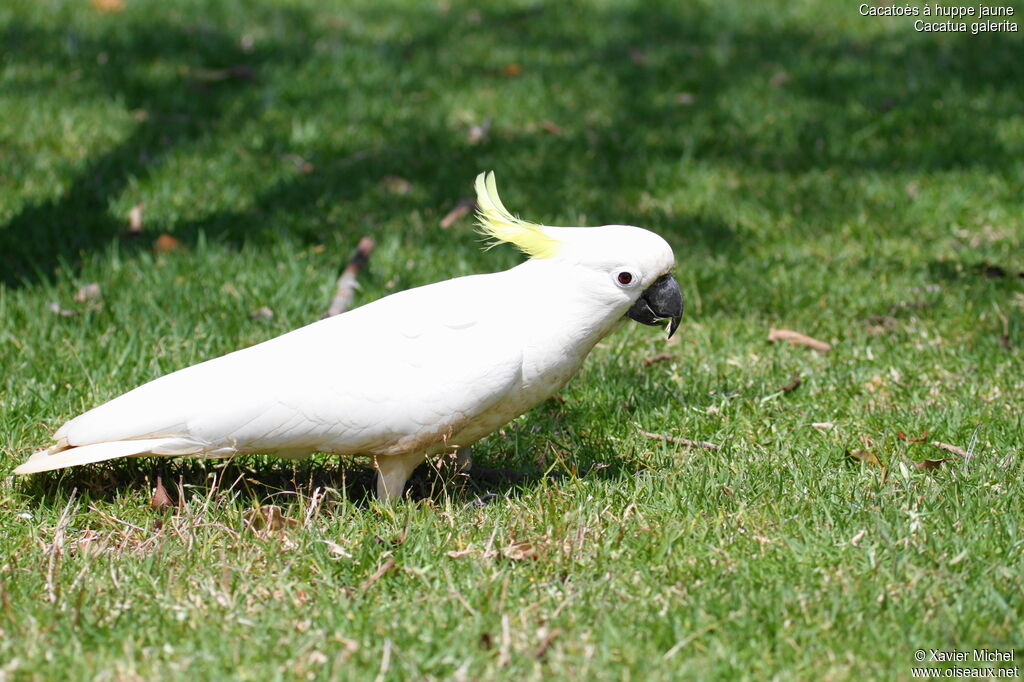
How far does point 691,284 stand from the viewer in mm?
4395

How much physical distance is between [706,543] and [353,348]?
1044mm

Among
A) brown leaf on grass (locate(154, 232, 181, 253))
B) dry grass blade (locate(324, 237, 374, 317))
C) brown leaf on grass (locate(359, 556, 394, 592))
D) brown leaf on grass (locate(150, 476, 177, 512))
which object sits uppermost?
brown leaf on grass (locate(154, 232, 181, 253))

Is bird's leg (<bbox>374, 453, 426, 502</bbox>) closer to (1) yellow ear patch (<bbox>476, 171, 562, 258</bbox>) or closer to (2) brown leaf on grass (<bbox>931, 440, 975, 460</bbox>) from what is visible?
(1) yellow ear patch (<bbox>476, 171, 562, 258</bbox>)

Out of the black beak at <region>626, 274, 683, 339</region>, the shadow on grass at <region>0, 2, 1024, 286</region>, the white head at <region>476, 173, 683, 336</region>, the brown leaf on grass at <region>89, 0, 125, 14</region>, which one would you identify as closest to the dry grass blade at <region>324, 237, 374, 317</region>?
the shadow on grass at <region>0, 2, 1024, 286</region>

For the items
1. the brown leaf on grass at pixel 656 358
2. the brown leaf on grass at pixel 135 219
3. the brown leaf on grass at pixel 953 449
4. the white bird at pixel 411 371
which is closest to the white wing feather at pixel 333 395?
the white bird at pixel 411 371

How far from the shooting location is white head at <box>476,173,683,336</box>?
2.73 meters

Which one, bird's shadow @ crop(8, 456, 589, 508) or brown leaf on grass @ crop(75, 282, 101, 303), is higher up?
brown leaf on grass @ crop(75, 282, 101, 303)

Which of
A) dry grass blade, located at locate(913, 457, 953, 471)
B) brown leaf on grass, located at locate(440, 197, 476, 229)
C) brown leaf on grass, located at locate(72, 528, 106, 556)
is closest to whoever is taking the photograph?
brown leaf on grass, located at locate(72, 528, 106, 556)

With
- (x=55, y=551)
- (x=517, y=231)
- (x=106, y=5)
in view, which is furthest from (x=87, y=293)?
(x=106, y=5)

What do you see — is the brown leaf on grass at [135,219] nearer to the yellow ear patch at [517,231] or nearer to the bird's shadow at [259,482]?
the bird's shadow at [259,482]

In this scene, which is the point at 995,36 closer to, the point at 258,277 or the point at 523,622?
the point at 258,277

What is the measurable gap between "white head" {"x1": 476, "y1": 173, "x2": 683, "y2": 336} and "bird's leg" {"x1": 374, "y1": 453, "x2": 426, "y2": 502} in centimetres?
66

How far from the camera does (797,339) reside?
13.1 ft

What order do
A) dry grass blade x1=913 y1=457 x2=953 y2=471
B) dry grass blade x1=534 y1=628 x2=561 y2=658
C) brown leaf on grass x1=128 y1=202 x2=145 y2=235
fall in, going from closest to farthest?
dry grass blade x1=534 y1=628 x2=561 y2=658
dry grass blade x1=913 y1=457 x2=953 y2=471
brown leaf on grass x1=128 y1=202 x2=145 y2=235
